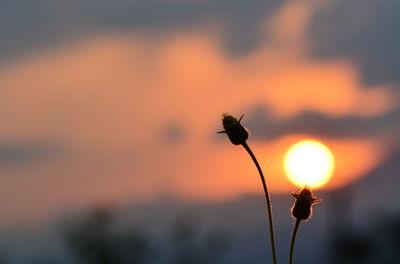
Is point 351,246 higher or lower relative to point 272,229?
higher

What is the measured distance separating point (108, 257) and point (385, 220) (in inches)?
875

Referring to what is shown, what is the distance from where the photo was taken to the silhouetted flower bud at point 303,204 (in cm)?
567

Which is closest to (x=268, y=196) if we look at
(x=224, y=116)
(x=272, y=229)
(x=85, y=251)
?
(x=272, y=229)

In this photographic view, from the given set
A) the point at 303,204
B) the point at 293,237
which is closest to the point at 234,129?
the point at 303,204

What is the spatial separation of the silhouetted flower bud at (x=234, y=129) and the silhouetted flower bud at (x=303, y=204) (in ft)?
1.43

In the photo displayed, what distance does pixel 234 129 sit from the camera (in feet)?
19.6

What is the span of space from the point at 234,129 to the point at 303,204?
60cm

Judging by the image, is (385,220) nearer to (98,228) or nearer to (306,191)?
(98,228)

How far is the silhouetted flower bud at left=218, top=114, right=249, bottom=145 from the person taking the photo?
5.91 m

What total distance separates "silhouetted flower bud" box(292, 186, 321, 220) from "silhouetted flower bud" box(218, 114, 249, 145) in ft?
1.43

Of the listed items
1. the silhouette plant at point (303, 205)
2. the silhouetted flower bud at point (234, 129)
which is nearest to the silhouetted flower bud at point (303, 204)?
the silhouette plant at point (303, 205)

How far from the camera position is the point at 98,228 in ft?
115

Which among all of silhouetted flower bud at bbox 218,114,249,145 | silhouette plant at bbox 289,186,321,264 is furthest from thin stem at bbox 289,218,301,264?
silhouetted flower bud at bbox 218,114,249,145

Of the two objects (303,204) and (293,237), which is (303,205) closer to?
(303,204)
